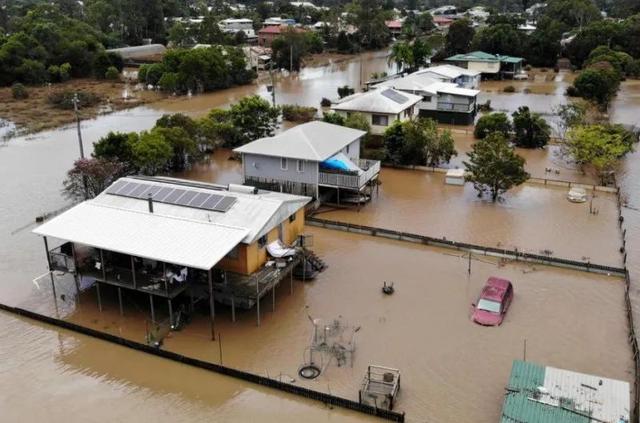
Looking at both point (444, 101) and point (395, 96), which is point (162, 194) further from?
point (444, 101)

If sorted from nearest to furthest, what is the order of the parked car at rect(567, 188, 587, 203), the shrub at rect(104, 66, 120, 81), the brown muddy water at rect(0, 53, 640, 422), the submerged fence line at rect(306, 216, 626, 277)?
the brown muddy water at rect(0, 53, 640, 422) < the submerged fence line at rect(306, 216, 626, 277) < the parked car at rect(567, 188, 587, 203) < the shrub at rect(104, 66, 120, 81)

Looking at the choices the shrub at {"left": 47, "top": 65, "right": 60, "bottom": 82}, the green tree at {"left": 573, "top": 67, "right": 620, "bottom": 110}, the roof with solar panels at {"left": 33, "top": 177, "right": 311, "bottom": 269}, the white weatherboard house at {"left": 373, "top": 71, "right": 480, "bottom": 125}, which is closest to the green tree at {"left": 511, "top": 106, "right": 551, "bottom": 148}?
the white weatherboard house at {"left": 373, "top": 71, "right": 480, "bottom": 125}

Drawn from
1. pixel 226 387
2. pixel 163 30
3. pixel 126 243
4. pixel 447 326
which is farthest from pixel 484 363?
pixel 163 30

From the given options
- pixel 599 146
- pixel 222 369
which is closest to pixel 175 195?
pixel 222 369

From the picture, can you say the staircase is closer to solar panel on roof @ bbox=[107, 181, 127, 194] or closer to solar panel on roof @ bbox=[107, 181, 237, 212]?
solar panel on roof @ bbox=[107, 181, 237, 212]

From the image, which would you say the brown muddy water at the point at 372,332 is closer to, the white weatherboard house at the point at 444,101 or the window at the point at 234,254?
the window at the point at 234,254

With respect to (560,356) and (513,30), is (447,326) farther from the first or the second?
(513,30)
